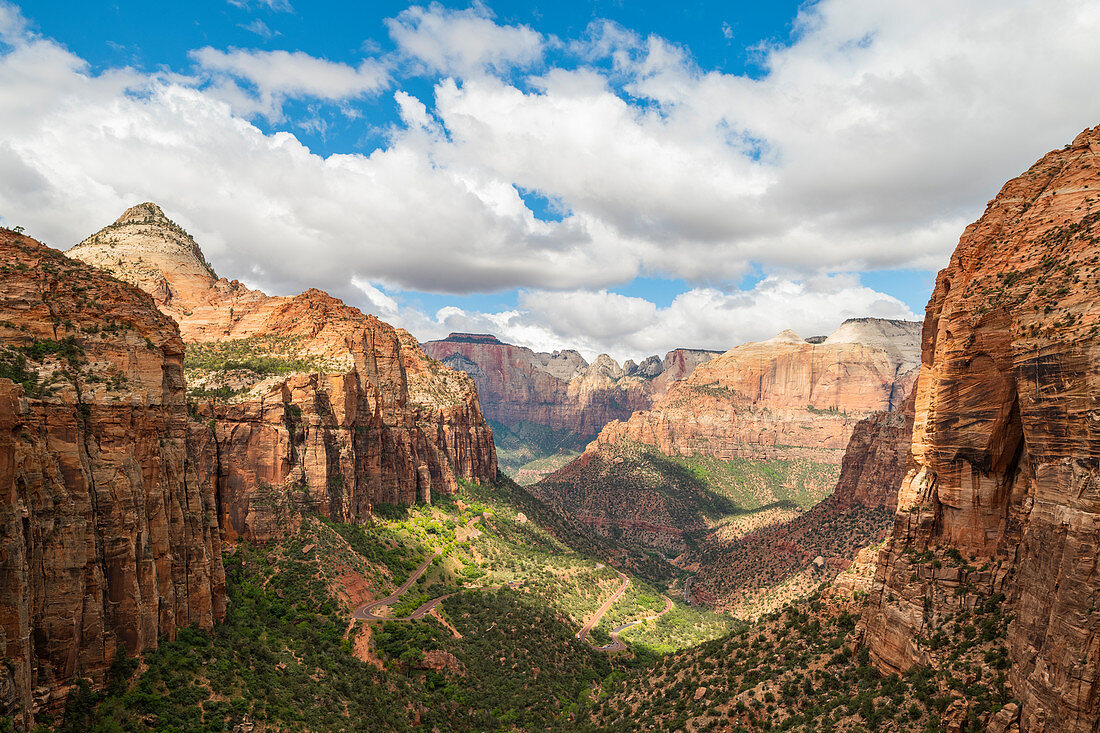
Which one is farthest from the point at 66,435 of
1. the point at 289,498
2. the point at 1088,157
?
the point at 1088,157

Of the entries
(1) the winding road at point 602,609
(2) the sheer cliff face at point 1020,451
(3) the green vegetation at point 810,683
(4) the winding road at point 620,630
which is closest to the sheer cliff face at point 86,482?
(3) the green vegetation at point 810,683

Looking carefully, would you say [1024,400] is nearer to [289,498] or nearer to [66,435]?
[66,435]

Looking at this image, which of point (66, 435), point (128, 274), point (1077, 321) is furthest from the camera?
point (128, 274)

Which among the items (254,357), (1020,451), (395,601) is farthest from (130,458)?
(1020,451)

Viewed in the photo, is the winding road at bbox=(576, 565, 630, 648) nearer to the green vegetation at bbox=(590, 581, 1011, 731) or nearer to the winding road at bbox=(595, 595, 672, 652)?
the winding road at bbox=(595, 595, 672, 652)

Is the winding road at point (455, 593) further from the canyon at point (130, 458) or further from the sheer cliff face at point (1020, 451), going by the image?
the sheer cliff face at point (1020, 451)

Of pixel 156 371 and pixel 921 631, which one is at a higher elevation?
pixel 156 371
